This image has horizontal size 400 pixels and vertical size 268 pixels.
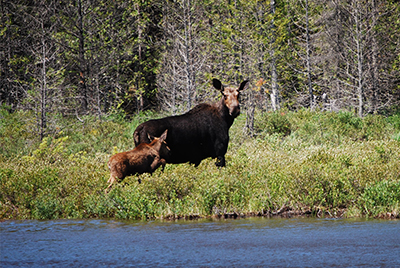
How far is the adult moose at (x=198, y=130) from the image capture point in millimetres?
11344

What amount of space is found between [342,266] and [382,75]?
29.3 metres

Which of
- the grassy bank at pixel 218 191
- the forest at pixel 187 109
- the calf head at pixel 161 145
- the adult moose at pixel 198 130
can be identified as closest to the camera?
the grassy bank at pixel 218 191

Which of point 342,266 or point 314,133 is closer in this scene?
point 342,266

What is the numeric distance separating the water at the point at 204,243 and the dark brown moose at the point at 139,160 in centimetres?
147

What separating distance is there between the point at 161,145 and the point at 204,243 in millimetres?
3945

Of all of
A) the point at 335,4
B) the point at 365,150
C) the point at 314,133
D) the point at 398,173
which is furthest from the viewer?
the point at 335,4

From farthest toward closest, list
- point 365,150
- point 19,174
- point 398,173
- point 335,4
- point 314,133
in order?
point 335,4 → point 314,133 → point 365,150 → point 19,174 → point 398,173

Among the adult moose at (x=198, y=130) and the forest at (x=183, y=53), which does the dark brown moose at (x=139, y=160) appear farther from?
the forest at (x=183, y=53)

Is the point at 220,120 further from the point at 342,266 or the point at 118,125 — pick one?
the point at 118,125

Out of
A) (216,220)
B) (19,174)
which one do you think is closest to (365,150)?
(216,220)

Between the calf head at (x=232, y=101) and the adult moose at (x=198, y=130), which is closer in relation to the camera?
the adult moose at (x=198, y=130)

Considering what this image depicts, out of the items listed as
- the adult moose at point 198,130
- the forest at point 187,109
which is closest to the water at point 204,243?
the forest at point 187,109

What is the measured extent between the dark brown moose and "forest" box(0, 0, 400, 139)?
10240mm

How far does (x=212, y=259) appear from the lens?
20.2 ft
